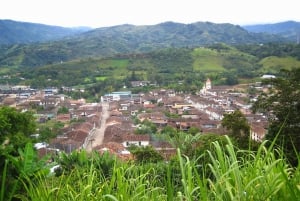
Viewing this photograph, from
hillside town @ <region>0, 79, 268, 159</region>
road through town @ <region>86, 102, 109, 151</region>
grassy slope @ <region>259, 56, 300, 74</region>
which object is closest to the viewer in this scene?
hillside town @ <region>0, 79, 268, 159</region>

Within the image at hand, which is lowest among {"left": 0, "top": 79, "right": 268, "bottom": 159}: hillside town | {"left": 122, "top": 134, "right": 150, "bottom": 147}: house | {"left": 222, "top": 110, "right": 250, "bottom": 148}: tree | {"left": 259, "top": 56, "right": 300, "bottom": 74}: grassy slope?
{"left": 0, "top": 79, "right": 268, "bottom": 159}: hillside town

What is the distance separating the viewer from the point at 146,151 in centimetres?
1267

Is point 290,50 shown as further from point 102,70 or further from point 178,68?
point 102,70

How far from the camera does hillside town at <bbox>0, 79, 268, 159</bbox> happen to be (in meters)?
21.7

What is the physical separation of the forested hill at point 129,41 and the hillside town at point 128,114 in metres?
31.1

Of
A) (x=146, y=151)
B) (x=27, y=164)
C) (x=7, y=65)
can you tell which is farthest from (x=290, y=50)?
(x=27, y=164)

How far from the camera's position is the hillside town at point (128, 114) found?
21.7 m

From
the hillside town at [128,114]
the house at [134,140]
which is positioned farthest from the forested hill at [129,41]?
the house at [134,140]

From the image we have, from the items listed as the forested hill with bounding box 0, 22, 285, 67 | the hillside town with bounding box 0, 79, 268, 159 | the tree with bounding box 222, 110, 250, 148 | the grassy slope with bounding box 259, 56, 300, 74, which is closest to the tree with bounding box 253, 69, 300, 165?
the tree with bounding box 222, 110, 250, 148

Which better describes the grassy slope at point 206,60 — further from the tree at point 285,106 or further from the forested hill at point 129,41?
the tree at point 285,106

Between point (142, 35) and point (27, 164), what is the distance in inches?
5093

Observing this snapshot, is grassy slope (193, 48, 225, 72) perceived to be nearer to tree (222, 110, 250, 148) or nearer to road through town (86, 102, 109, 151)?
road through town (86, 102, 109, 151)

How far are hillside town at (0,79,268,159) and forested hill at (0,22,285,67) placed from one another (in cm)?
3113

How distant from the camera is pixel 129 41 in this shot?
119125 millimetres
